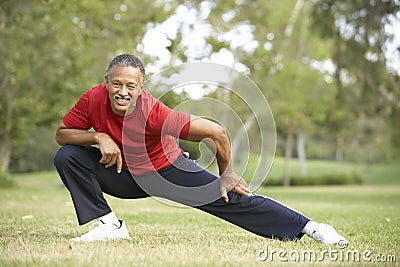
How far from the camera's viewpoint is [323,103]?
28141 mm

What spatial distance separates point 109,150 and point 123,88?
0.46 metres

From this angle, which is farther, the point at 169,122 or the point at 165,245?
the point at 165,245

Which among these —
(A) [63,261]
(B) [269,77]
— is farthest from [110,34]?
(A) [63,261]

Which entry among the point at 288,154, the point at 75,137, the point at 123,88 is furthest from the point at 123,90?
the point at 288,154

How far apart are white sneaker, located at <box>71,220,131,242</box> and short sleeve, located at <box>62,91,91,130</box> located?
0.77 m

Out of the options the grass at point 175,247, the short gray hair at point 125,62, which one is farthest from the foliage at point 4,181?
the short gray hair at point 125,62

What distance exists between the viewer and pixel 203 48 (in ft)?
63.9

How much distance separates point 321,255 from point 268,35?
2337 centimetres

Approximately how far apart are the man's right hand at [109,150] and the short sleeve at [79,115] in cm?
18

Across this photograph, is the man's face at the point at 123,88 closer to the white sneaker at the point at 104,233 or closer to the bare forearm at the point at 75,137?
the bare forearm at the point at 75,137

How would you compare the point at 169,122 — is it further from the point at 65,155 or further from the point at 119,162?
the point at 65,155

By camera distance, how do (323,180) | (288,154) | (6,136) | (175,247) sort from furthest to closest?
(323,180)
(288,154)
(6,136)
(175,247)

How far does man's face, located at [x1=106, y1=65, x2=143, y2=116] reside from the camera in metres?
4.00

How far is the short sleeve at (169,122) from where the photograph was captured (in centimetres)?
387
